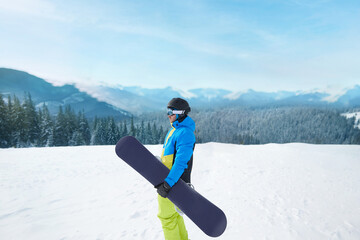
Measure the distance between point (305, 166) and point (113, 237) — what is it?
7.47 metres

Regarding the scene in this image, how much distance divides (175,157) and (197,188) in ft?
11.3

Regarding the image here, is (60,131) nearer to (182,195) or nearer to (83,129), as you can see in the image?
(83,129)

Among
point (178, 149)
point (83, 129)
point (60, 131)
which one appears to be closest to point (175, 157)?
point (178, 149)

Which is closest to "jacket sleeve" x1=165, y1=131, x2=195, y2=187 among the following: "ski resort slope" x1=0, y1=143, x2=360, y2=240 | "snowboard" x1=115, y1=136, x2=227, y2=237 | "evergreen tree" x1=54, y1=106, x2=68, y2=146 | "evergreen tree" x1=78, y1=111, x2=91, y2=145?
"snowboard" x1=115, y1=136, x2=227, y2=237

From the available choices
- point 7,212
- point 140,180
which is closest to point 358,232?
point 140,180

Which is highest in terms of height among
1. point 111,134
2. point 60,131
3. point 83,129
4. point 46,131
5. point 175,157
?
point 175,157

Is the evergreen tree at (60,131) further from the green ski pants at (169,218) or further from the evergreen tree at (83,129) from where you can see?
the green ski pants at (169,218)

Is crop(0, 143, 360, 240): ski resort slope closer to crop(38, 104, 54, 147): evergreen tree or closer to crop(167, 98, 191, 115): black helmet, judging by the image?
crop(167, 98, 191, 115): black helmet

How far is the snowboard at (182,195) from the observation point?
8.18 feet

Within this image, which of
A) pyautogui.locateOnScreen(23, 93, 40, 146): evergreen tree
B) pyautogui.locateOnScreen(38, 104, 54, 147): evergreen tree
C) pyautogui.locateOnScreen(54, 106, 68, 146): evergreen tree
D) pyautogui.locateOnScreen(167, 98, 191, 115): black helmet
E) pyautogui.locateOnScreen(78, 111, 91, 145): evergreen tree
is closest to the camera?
pyautogui.locateOnScreen(167, 98, 191, 115): black helmet

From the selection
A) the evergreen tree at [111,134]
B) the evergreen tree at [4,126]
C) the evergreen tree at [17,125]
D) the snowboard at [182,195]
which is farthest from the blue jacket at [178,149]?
the evergreen tree at [111,134]

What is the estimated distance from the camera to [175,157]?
8.36 ft

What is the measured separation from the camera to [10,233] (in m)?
3.32

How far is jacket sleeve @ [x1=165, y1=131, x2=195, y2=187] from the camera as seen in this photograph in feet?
8.02
